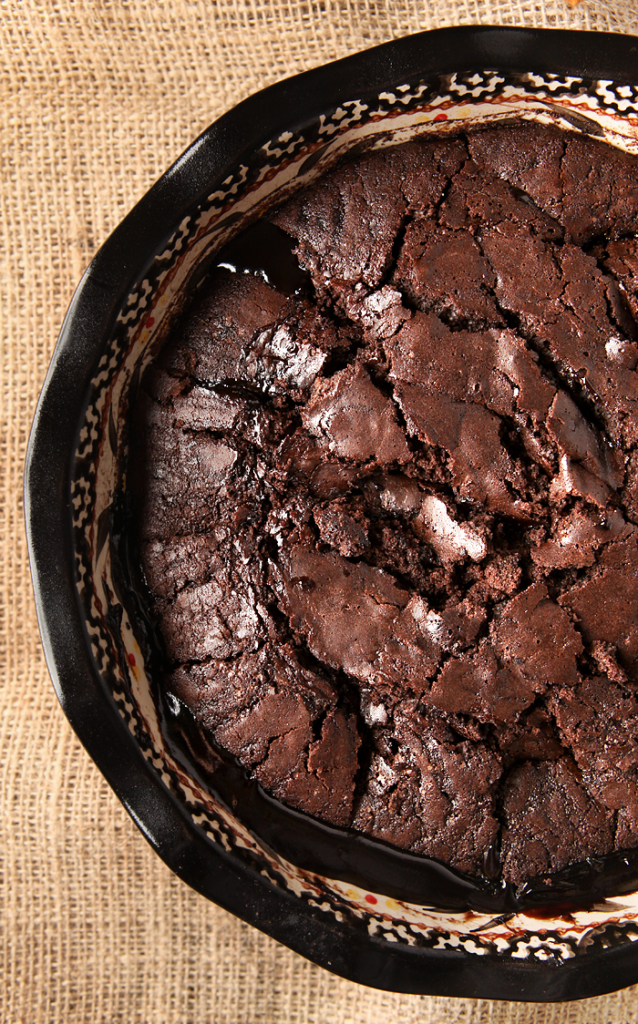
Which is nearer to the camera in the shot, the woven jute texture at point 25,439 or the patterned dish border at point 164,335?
the patterned dish border at point 164,335

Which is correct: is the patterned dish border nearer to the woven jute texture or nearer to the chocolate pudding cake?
the chocolate pudding cake

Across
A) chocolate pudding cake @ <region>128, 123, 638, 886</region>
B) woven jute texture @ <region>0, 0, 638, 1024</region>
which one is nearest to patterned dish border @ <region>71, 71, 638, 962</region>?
chocolate pudding cake @ <region>128, 123, 638, 886</region>

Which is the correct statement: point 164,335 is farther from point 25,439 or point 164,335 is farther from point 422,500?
point 25,439

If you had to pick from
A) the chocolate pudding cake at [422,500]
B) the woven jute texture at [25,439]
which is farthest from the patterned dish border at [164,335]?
the woven jute texture at [25,439]

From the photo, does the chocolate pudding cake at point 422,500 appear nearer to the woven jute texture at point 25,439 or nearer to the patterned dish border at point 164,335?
the patterned dish border at point 164,335

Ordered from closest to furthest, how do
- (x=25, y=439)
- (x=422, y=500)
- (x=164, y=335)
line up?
(x=422, y=500) → (x=164, y=335) → (x=25, y=439)

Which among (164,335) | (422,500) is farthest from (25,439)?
(422,500)
